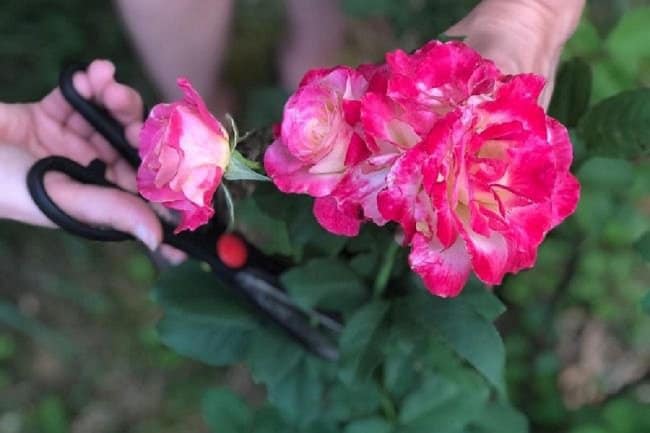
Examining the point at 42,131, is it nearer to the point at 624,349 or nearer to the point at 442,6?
the point at 442,6

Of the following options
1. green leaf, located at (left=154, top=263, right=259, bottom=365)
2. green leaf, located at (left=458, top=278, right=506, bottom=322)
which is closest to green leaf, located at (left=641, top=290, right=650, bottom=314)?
green leaf, located at (left=458, top=278, right=506, bottom=322)

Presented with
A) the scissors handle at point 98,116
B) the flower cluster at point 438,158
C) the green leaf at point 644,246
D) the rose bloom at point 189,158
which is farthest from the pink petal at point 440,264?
the scissors handle at point 98,116

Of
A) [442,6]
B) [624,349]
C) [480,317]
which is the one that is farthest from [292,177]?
[624,349]

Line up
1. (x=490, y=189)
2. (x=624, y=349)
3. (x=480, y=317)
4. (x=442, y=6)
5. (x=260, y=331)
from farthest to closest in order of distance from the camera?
(x=624, y=349), (x=442, y=6), (x=260, y=331), (x=480, y=317), (x=490, y=189)

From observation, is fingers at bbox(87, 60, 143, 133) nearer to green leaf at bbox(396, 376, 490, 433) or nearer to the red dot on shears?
the red dot on shears

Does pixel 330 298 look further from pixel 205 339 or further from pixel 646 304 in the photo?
A: pixel 646 304

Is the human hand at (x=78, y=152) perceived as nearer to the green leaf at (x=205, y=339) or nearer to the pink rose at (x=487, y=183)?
the green leaf at (x=205, y=339)
